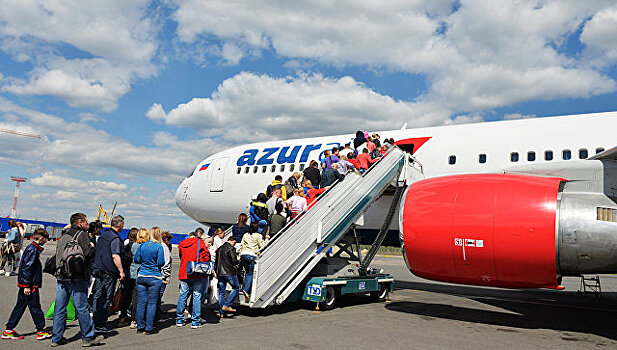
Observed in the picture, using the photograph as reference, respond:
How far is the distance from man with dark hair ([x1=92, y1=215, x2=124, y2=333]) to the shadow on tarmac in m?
5.73

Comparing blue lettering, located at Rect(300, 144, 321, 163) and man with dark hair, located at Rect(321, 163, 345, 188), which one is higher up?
blue lettering, located at Rect(300, 144, 321, 163)

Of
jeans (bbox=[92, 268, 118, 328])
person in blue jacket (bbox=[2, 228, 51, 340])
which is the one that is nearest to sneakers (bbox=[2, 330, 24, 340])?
person in blue jacket (bbox=[2, 228, 51, 340])

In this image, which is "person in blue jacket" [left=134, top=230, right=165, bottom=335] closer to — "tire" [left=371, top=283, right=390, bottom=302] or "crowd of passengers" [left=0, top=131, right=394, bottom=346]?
"crowd of passengers" [left=0, top=131, right=394, bottom=346]

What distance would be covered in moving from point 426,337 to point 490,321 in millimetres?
2330

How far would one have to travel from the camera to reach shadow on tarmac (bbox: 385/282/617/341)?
8.41 m

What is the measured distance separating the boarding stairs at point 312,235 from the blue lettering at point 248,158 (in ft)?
23.7

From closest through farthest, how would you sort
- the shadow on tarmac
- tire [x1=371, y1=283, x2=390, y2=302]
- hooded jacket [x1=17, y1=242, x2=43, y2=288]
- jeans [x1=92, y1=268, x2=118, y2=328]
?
1. hooded jacket [x1=17, y1=242, x2=43, y2=288]
2. jeans [x1=92, y1=268, x2=118, y2=328]
3. the shadow on tarmac
4. tire [x1=371, y1=283, x2=390, y2=302]

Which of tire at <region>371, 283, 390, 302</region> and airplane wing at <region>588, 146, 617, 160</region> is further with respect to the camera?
tire at <region>371, 283, 390, 302</region>

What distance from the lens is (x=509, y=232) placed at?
738 centimetres

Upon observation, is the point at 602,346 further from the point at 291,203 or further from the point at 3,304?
the point at 3,304

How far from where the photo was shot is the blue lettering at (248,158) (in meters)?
17.1

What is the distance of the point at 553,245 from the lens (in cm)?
716

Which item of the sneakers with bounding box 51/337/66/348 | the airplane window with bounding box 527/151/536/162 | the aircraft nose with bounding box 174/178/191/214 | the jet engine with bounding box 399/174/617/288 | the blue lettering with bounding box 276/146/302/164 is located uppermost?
the blue lettering with bounding box 276/146/302/164

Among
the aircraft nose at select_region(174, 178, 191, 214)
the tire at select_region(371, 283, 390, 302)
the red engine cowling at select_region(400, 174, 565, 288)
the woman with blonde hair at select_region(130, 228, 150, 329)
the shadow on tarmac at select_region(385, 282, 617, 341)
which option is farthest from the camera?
the aircraft nose at select_region(174, 178, 191, 214)
